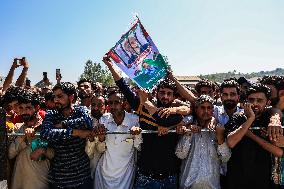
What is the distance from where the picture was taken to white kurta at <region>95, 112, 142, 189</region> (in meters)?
4.86

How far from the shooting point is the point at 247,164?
445 cm

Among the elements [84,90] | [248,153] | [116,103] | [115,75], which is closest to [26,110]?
[116,103]

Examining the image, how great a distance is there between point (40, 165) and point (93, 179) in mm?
762

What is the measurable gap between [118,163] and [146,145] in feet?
1.51

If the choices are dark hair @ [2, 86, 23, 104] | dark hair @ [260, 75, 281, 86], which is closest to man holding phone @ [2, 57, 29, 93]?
dark hair @ [2, 86, 23, 104]

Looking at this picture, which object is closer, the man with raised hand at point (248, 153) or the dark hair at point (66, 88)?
the man with raised hand at point (248, 153)

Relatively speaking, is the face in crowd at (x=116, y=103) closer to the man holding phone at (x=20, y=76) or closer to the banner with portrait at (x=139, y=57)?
the banner with portrait at (x=139, y=57)

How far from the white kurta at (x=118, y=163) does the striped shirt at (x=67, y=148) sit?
0.31 metres

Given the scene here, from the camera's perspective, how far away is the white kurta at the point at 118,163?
486 centimetres

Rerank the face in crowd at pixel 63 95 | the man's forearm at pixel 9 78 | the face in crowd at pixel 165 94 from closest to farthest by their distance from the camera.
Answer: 1. the face in crowd at pixel 63 95
2. the face in crowd at pixel 165 94
3. the man's forearm at pixel 9 78

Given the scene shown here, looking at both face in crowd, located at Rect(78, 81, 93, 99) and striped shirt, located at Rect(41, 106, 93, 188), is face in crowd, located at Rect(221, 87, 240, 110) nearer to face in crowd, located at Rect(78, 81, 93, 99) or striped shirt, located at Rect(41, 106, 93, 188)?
striped shirt, located at Rect(41, 106, 93, 188)

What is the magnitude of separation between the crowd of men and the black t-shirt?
1 cm

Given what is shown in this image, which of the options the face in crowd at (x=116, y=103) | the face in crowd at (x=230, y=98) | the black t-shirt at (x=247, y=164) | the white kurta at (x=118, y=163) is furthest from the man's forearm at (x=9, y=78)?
the black t-shirt at (x=247, y=164)

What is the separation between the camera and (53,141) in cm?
457
